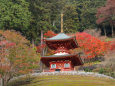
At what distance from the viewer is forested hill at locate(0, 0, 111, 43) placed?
4283 centimetres

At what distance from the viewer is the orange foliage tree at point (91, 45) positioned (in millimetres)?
45375

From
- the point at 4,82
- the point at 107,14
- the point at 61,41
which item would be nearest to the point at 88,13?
the point at 107,14

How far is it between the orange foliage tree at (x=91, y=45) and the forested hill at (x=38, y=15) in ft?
26.9

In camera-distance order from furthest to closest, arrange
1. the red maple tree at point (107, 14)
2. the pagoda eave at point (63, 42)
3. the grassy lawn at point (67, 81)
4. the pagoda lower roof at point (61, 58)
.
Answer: the red maple tree at point (107, 14), the pagoda eave at point (63, 42), the pagoda lower roof at point (61, 58), the grassy lawn at point (67, 81)

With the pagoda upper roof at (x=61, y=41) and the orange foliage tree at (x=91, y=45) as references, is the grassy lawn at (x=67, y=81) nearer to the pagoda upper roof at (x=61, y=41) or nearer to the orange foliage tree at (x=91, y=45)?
the pagoda upper roof at (x=61, y=41)

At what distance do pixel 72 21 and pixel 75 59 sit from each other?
3018 cm

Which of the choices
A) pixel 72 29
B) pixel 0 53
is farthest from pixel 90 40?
pixel 0 53

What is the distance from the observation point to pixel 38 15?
4881 cm

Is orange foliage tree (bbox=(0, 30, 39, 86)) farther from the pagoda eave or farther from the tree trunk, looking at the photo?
the pagoda eave

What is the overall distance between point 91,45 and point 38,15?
13557 millimetres

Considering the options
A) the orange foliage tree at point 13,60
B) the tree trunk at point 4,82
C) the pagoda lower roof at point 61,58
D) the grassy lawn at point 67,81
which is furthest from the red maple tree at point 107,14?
the tree trunk at point 4,82

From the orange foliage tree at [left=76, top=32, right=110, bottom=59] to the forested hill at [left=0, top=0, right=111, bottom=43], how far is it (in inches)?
323

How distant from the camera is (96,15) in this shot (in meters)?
61.6

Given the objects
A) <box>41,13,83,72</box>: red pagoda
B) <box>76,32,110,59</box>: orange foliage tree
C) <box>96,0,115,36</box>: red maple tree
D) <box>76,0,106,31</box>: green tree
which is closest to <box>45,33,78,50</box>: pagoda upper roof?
<box>41,13,83,72</box>: red pagoda
